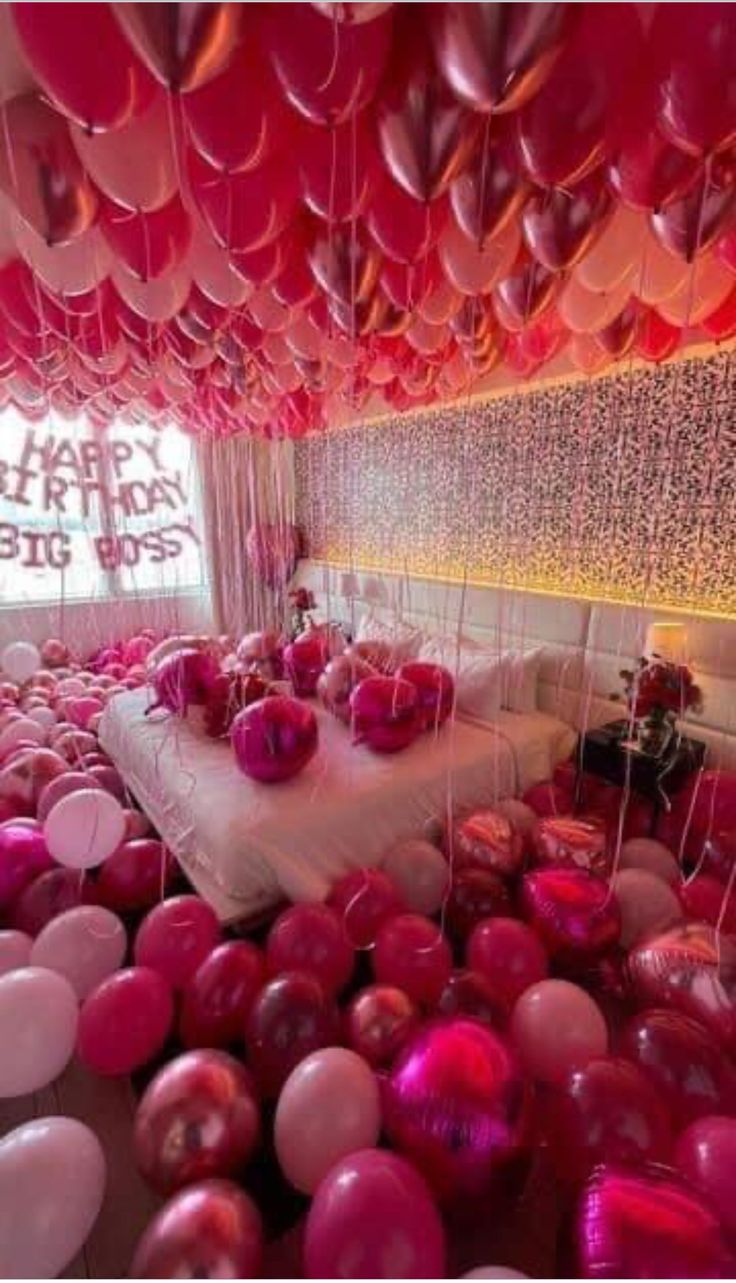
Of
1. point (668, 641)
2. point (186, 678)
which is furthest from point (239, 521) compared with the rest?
point (668, 641)

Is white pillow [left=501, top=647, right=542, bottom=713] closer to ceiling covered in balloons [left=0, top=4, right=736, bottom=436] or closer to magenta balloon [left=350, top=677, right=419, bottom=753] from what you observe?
magenta balloon [left=350, top=677, right=419, bottom=753]

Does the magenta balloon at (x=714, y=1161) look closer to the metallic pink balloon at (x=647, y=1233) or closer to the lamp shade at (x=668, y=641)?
the metallic pink balloon at (x=647, y=1233)

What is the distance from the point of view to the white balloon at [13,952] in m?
1.35

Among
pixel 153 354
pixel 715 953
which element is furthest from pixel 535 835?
pixel 153 354

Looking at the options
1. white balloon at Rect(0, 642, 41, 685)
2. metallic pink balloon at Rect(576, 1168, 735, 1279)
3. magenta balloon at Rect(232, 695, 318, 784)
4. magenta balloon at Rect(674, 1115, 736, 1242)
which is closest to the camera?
metallic pink balloon at Rect(576, 1168, 735, 1279)

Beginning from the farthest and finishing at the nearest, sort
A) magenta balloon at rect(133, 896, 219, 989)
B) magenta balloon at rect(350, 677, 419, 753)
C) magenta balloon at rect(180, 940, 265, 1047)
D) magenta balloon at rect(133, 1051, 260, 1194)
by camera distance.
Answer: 1. magenta balloon at rect(350, 677, 419, 753)
2. magenta balloon at rect(133, 896, 219, 989)
3. magenta balloon at rect(180, 940, 265, 1047)
4. magenta balloon at rect(133, 1051, 260, 1194)

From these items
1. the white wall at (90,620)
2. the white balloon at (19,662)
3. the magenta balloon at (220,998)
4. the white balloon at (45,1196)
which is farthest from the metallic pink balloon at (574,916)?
Answer: the white balloon at (19,662)

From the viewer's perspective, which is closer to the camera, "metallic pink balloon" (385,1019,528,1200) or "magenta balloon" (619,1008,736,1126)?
"metallic pink balloon" (385,1019,528,1200)

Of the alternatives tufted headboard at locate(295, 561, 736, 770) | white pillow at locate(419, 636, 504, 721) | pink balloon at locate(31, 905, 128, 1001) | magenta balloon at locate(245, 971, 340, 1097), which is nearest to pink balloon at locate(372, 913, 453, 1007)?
magenta balloon at locate(245, 971, 340, 1097)

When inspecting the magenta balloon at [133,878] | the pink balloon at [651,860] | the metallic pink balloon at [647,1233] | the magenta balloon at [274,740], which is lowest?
the magenta balloon at [133,878]

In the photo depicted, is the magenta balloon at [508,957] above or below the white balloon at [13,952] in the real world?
above

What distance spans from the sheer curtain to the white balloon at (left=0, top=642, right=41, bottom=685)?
1.32 metres

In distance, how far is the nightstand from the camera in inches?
73.7

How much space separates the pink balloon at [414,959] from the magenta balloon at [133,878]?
0.73m
